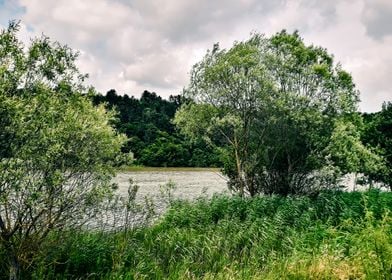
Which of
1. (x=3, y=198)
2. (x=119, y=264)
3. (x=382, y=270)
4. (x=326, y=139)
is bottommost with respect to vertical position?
(x=119, y=264)

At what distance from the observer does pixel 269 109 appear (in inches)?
873

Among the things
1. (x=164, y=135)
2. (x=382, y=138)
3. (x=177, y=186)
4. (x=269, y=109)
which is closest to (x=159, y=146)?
(x=164, y=135)

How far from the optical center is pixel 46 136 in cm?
919

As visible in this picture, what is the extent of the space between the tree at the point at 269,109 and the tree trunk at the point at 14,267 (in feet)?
44.3

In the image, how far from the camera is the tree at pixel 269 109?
22.1m

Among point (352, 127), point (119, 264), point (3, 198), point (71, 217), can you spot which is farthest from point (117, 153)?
point (352, 127)

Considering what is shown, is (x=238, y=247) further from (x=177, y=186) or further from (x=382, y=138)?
(x=177, y=186)

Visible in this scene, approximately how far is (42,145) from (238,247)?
6.91 meters

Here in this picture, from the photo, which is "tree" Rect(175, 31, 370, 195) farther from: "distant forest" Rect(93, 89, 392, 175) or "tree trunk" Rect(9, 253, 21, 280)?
"tree trunk" Rect(9, 253, 21, 280)

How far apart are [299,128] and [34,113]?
15.8 m

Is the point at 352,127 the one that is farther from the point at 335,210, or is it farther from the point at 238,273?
the point at 238,273

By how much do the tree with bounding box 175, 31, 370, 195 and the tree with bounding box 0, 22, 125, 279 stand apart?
38.0ft

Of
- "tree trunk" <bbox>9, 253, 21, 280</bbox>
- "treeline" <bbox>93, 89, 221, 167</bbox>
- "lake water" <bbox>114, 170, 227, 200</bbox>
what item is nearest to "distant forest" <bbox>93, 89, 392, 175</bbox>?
"treeline" <bbox>93, 89, 221, 167</bbox>

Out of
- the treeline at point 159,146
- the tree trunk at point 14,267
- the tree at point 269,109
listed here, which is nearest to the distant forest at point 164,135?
the treeline at point 159,146
